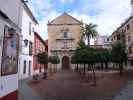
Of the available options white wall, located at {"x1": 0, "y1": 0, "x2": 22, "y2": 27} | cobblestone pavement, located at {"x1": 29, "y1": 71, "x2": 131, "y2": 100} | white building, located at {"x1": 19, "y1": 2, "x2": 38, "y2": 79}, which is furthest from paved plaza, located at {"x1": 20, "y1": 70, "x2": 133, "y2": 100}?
white wall, located at {"x1": 0, "y1": 0, "x2": 22, "y2": 27}

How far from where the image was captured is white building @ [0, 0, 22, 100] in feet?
15.9

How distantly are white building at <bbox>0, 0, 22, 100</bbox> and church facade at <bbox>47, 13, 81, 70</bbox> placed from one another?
50487 millimetres

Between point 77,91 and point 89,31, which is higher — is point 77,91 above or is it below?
below

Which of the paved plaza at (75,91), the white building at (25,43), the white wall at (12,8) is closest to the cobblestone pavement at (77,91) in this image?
the paved plaza at (75,91)

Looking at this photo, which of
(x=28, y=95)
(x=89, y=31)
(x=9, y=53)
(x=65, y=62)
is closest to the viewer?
(x=9, y=53)

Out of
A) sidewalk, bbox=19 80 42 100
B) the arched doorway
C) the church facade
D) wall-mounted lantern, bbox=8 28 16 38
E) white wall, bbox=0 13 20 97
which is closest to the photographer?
white wall, bbox=0 13 20 97

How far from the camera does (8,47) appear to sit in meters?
5.29

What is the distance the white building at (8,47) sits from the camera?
4.84 metres

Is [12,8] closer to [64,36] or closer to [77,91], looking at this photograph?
[77,91]

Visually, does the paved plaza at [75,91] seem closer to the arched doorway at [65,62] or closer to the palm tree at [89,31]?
the palm tree at [89,31]

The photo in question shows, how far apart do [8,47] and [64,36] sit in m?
53.3

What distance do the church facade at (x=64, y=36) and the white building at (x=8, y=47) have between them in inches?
1988

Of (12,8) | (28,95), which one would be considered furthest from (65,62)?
(12,8)

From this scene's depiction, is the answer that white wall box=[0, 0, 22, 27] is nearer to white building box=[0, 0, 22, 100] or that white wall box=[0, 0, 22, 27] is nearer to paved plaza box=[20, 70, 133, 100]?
white building box=[0, 0, 22, 100]
